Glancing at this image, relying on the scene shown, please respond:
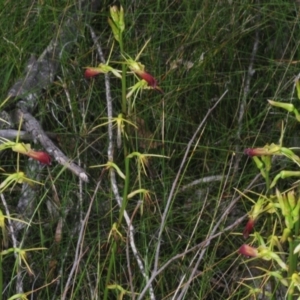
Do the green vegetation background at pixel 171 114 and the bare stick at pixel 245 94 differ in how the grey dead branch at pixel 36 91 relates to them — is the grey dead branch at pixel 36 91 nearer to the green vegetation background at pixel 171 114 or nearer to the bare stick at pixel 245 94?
the green vegetation background at pixel 171 114

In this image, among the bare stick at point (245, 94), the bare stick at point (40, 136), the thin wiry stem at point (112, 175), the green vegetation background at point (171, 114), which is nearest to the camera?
the thin wiry stem at point (112, 175)

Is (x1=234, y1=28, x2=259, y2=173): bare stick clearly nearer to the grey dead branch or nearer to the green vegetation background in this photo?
the green vegetation background

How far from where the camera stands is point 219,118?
2744 mm

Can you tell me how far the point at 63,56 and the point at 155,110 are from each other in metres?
0.34

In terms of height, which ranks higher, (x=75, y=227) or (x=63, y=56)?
(x=63, y=56)

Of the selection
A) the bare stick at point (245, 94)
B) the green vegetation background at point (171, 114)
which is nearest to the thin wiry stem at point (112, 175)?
the green vegetation background at point (171, 114)

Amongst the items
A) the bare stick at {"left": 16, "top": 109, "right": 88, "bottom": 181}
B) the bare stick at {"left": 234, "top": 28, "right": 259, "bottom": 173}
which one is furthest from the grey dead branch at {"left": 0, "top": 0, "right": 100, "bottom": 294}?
the bare stick at {"left": 234, "top": 28, "right": 259, "bottom": 173}

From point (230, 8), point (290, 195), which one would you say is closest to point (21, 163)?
point (230, 8)

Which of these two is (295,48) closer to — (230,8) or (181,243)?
(230,8)

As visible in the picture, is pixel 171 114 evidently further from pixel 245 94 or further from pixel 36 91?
pixel 36 91

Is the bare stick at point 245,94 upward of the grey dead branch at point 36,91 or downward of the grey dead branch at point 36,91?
downward

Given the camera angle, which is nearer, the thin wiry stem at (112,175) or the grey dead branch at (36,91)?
the thin wiry stem at (112,175)

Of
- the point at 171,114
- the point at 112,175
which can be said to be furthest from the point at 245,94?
the point at 112,175

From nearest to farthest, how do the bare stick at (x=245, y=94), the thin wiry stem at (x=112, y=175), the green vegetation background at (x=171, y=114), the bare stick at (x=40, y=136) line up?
the thin wiry stem at (x=112, y=175) < the bare stick at (x=40, y=136) < the green vegetation background at (x=171, y=114) < the bare stick at (x=245, y=94)
